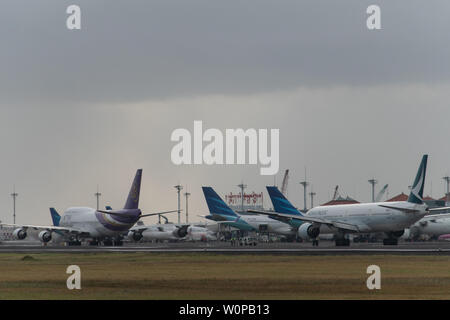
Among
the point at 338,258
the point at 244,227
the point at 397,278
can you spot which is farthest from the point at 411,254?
the point at 244,227

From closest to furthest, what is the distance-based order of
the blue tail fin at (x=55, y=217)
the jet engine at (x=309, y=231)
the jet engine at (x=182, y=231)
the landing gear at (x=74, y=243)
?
the jet engine at (x=309, y=231)
the landing gear at (x=74, y=243)
the blue tail fin at (x=55, y=217)
the jet engine at (x=182, y=231)

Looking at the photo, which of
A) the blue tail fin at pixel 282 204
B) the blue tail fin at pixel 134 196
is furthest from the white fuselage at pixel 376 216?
the blue tail fin at pixel 134 196

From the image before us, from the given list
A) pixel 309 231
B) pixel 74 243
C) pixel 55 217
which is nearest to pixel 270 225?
pixel 74 243

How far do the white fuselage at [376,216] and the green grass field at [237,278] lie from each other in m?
43.6

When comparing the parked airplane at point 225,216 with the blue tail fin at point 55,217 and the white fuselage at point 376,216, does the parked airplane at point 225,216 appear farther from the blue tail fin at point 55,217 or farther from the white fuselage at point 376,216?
the white fuselage at point 376,216

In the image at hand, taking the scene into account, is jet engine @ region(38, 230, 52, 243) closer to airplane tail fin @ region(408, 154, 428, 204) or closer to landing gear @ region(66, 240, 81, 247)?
landing gear @ region(66, 240, 81, 247)

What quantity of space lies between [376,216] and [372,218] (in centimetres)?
84

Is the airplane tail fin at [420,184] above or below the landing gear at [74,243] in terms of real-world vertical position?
above

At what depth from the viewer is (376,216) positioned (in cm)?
12988

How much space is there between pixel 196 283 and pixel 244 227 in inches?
5130

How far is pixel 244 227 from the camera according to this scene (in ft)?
613

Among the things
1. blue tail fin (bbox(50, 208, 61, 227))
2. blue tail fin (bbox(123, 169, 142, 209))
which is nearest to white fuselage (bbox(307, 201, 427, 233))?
blue tail fin (bbox(123, 169, 142, 209))

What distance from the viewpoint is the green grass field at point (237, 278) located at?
49500 mm
